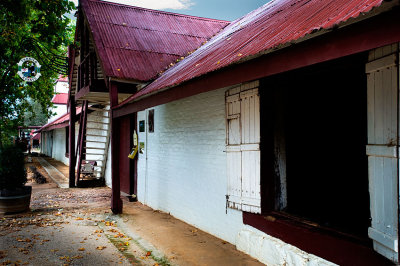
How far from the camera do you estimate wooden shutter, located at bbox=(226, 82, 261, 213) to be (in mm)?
4707

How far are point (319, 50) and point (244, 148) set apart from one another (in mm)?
2475

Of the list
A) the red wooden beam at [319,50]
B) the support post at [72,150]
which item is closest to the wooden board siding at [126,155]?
the support post at [72,150]

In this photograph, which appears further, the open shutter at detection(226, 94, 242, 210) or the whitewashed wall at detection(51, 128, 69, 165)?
the whitewashed wall at detection(51, 128, 69, 165)

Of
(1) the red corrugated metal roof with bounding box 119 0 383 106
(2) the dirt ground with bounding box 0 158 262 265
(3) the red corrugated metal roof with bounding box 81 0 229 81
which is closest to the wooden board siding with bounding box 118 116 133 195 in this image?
(2) the dirt ground with bounding box 0 158 262 265

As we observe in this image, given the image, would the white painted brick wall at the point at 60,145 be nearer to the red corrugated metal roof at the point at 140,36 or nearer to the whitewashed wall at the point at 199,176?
the red corrugated metal roof at the point at 140,36

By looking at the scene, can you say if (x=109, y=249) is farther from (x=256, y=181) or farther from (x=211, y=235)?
(x=256, y=181)

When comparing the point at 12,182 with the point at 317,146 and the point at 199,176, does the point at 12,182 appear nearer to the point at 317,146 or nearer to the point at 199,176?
the point at 199,176

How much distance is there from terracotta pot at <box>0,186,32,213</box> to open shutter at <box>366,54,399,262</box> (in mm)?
7588

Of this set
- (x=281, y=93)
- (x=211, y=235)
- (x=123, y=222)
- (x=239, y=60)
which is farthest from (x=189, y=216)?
(x=239, y=60)

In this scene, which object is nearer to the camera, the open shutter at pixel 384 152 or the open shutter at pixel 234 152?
the open shutter at pixel 384 152

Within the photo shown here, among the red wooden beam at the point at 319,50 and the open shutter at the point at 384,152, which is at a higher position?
the red wooden beam at the point at 319,50

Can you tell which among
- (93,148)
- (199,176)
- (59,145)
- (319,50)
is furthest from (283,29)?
(59,145)

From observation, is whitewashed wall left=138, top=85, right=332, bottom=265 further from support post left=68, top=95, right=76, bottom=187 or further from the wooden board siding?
support post left=68, top=95, right=76, bottom=187

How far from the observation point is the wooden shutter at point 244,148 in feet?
15.4
